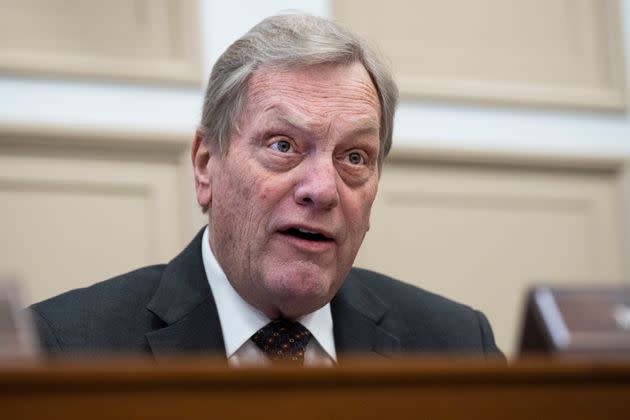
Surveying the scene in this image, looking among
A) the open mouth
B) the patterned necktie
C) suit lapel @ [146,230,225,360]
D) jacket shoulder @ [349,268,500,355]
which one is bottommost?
jacket shoulder @ [349,268,500,355]

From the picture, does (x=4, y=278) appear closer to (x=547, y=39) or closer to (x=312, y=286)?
(x=312, y=286)

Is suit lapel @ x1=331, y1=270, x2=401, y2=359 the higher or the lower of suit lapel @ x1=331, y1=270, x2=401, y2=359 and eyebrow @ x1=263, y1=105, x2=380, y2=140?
the lower

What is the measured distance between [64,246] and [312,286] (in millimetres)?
A: 1738

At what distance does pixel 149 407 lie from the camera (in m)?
1.14

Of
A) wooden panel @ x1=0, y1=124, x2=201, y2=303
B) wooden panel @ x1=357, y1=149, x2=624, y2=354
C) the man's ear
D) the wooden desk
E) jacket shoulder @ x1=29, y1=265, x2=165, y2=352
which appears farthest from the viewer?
wooden panel @ x1=357, y1=149, x2=624, y2=354

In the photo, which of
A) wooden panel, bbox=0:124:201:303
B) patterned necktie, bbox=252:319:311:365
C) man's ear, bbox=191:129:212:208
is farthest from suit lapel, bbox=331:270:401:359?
wooden panel, bbox=0:124:201:303

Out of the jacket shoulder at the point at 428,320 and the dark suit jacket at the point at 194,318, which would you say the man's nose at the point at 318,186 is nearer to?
the dark suit jacket at the point at 194,318

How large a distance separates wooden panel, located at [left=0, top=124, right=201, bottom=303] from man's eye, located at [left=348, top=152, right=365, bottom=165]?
153cm

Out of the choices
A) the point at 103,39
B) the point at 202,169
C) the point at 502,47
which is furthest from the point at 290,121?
the point at 502,47

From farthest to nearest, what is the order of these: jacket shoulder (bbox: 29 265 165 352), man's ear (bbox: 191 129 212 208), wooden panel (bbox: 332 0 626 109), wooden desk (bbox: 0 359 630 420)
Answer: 1. wooden panel (bbox: 332 0 626 109)
2. man's ear (bbox: 191 129 212 208)
3. jacket shoulder (bbox: 29 265 165 352)
4. wooden desk (bbox: 0 359 630 420)

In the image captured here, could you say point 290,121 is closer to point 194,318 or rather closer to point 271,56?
point 271,56

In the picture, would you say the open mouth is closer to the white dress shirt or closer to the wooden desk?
the white dress shirt

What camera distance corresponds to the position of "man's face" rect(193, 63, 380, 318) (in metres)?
2.34

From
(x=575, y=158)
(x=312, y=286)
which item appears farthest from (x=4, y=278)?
(x=575, y=158)
